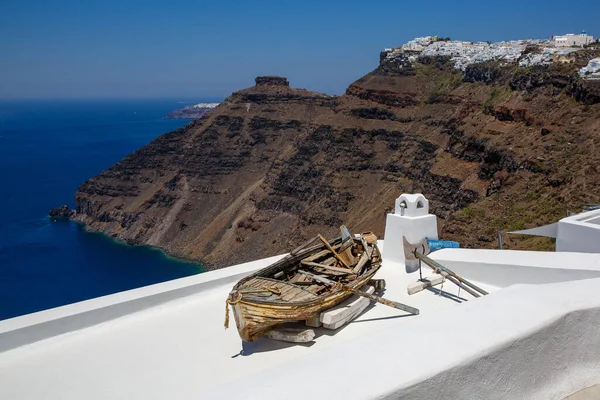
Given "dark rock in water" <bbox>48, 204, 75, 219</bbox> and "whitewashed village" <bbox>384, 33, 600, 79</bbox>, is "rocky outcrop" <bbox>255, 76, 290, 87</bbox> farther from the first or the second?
"dark rock in water" <bbox>48, 204, 75, 219</bbox>

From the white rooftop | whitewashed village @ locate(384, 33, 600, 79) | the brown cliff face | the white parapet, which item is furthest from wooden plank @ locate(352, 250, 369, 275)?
whitewashed village @ locate(384, 33, 600, 79)

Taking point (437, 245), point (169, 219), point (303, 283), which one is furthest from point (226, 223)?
point (303, 283)

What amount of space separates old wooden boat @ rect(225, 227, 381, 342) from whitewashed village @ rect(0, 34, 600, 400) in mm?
20

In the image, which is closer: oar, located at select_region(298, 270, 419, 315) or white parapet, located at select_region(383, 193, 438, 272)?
oar, located at select_region(298, 270, 419, 315)

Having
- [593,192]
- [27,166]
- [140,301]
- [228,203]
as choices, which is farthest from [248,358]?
[27,166]

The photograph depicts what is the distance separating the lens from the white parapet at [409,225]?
836cm

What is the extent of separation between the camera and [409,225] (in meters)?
8.36

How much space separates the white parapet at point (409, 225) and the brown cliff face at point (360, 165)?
13448 mm

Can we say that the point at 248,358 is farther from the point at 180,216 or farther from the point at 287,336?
the point at 180,216

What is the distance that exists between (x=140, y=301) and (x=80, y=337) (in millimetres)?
807

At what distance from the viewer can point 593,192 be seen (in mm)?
26656

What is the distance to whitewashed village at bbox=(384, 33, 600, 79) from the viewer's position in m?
43.7

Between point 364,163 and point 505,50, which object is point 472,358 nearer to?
point 364,163

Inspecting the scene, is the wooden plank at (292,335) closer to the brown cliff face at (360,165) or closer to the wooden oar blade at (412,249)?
the wooden oar blade at (412,249)
